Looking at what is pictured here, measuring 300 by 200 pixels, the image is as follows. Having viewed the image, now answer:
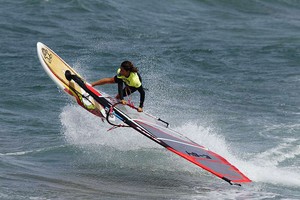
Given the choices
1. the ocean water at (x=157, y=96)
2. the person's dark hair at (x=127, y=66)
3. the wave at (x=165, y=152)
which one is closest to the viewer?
the ocean water at (x=157, y=96)

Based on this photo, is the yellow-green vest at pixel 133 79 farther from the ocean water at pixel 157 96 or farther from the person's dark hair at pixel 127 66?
the ocean water at pixel 157 96

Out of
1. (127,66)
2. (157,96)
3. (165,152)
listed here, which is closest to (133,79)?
(127,66)

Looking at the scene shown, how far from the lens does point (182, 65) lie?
21.9m

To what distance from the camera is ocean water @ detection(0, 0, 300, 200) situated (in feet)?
38.5

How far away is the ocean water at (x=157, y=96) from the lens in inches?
463

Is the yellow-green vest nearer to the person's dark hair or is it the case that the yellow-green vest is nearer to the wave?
the person's dark hair

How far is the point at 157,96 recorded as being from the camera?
61.8ft

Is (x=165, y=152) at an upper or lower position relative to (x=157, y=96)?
upper

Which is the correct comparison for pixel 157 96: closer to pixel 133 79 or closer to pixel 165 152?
pixel 165 152

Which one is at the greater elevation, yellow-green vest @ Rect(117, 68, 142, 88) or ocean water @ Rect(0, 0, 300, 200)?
yellow-green vest @ Rect(117, 68, 142, 88)

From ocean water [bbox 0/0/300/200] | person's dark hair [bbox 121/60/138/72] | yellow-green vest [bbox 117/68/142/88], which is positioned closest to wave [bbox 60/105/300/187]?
ocean water [bbox 0/0/300/200]

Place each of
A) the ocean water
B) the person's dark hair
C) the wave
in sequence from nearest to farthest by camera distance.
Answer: the ocean water
the person's dark hair
the wave

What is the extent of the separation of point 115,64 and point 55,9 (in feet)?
25.3

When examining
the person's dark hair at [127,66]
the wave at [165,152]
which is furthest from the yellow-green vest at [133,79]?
the wave at [165,152]
